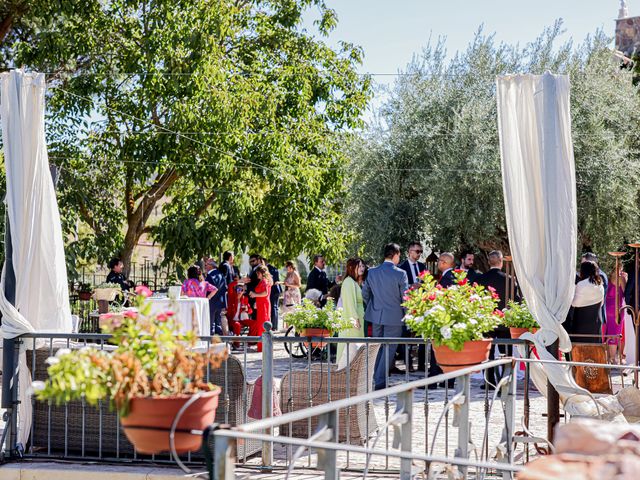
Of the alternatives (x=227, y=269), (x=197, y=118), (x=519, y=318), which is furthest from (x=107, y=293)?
(x=519, y=318)

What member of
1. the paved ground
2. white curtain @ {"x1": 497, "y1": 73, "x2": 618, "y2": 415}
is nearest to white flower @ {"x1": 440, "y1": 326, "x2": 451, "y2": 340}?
the paved ground

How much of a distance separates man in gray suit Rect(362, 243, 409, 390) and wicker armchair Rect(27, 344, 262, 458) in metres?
4.39

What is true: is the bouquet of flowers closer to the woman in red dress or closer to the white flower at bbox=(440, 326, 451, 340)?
the white flower at bbox=(440, 326, 451, 340)

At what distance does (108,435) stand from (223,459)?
4771 mm

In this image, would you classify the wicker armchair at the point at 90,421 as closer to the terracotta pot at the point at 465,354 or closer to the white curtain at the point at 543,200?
the terracotta pot at the point at 465,354

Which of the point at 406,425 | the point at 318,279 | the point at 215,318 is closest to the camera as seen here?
the point at 406,425

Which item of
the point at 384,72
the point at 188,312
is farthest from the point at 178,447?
the point at 384,72

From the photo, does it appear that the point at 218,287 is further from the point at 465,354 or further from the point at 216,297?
the point at 465,354

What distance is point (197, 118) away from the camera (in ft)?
67.8

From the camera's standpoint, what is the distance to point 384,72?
21.0 m

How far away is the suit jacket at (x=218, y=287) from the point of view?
18.0 meters

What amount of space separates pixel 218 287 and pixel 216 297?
341mm

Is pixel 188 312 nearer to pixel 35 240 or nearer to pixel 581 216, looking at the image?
pixel 35 240

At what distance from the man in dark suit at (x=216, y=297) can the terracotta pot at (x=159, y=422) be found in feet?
46.1
